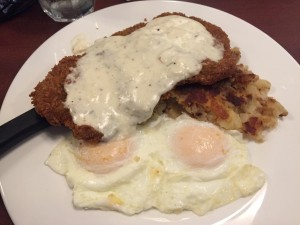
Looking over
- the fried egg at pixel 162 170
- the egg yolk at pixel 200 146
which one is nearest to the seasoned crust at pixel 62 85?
the fried egg at pixel 162 170

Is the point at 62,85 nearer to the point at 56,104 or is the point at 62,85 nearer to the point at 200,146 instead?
the point at 56,104

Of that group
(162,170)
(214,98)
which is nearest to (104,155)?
(162,170)

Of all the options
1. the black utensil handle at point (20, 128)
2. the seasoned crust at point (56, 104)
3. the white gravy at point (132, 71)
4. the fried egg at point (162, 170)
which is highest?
the white gravy at point (132, 71)

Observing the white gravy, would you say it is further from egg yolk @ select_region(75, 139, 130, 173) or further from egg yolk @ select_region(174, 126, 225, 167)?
egg yolk @ select_region(174, 126, 225, 167)

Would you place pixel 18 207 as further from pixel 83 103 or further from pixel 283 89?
pixel 283 89

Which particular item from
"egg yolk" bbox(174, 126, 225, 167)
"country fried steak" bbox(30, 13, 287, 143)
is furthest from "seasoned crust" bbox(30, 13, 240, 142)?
"egg yolk" bbox(174, 126, 225, 167)

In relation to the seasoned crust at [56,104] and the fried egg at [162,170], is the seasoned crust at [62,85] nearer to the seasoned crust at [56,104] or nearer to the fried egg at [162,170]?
the seasoned crust at [56,104]

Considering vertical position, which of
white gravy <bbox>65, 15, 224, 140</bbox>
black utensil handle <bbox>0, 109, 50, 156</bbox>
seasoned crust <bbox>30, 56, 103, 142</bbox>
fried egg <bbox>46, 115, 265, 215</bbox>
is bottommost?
fried egg <bbox>46, 115, 265, 215</bbox>
